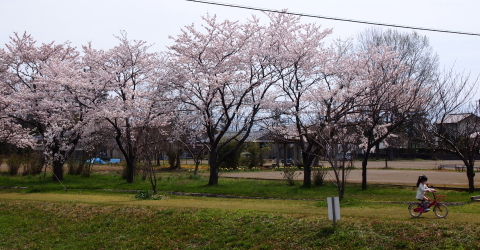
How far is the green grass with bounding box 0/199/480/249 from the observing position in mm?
8312

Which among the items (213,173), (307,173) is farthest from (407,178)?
(213,173)

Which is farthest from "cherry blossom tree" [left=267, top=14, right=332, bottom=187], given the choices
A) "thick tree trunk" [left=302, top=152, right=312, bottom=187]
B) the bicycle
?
the bicycle

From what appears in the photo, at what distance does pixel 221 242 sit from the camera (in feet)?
32.1

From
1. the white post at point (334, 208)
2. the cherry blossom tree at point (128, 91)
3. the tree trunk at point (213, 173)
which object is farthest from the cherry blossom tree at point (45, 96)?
the white post at point (334, 208)

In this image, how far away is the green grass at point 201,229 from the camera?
8312mm

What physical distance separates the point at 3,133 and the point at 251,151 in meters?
20.4

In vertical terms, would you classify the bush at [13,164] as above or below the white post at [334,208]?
above

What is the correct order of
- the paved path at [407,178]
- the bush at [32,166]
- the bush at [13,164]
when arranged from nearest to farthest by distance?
1. the paved path at [407,178]
2. the bush at [32,166]
3. the bush at [13,164]

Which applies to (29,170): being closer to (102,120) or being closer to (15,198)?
(102,120)

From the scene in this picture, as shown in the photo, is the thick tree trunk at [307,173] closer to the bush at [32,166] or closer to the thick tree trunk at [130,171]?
the thick tree trunk at [130,171]

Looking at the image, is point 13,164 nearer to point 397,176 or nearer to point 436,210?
point 397,176

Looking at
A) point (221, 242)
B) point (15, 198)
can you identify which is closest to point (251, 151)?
point (15, 198)

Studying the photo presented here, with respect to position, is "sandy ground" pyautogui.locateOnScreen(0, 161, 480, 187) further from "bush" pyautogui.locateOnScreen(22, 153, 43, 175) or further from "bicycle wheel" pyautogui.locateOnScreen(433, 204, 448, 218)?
"bicycle wheel" pyautogui.locateOnScreen(433, 204, 448, 218)

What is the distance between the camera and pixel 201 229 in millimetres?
10516
